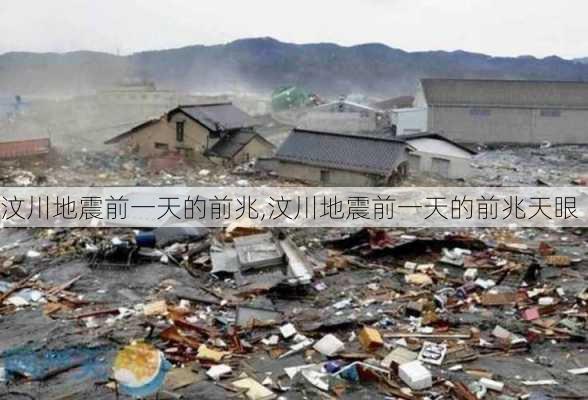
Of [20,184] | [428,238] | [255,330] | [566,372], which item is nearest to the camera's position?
[566,372]

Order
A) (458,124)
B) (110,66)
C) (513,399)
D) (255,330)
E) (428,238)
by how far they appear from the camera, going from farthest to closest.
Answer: (110,66) < (458,124) < (428,238) < (255,330) < (513,399)

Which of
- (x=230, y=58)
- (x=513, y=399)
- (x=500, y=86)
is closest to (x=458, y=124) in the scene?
(x=500, y=86)

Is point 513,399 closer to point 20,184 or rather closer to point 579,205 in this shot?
point 579,205

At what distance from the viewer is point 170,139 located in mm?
24766

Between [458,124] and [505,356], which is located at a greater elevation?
[458,124]

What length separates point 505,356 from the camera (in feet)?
24.8

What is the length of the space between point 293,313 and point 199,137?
1619 cm

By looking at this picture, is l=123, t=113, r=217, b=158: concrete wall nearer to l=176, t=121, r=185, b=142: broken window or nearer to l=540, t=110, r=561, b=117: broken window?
l=176, t=121, r=185, b=142: broken window

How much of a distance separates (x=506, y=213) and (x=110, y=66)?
6655 centimetres

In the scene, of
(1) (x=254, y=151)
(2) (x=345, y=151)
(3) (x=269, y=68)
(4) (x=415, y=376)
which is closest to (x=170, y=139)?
(1) (x=254, y=151)

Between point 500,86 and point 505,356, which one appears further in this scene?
point 500,86

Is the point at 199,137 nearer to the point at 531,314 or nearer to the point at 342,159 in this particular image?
the point at 342,159

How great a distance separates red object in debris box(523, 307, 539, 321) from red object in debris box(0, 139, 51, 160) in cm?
1890

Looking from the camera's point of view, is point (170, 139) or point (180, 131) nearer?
→ point (180, 131)
